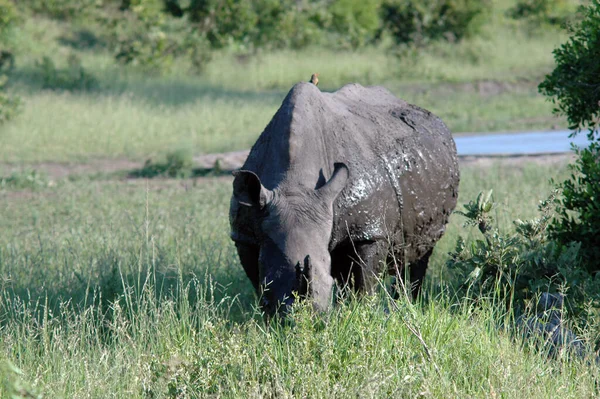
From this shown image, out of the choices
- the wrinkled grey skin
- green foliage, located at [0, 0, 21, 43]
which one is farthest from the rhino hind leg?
green foliage, located at [0, 0, 21, 43]

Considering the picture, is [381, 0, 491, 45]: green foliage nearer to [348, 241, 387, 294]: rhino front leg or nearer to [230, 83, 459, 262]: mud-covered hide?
[230, 83, 459, 262]: mud-covered hide

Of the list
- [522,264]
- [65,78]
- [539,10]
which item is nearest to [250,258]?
[522,264]

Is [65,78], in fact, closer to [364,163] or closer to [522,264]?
[364,163]

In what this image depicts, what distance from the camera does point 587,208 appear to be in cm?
600

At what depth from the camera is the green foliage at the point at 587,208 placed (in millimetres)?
6016

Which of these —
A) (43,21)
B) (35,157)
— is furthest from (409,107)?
(43,21)

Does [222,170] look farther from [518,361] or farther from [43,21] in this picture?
[43,21]

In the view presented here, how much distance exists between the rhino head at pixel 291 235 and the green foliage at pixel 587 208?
6.64 ft

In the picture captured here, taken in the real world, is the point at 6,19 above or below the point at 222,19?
below

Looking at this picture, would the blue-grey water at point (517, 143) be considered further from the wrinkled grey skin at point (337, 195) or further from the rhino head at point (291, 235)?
the rhino head at point (291, 235)

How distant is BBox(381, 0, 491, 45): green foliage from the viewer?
81.6 feet

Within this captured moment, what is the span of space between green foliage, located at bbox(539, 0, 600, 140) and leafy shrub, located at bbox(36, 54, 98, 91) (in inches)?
567

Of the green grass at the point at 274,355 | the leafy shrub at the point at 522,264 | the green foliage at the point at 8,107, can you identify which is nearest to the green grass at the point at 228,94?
the green foliage at the point at 8,107

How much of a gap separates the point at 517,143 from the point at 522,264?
32.8 ft
